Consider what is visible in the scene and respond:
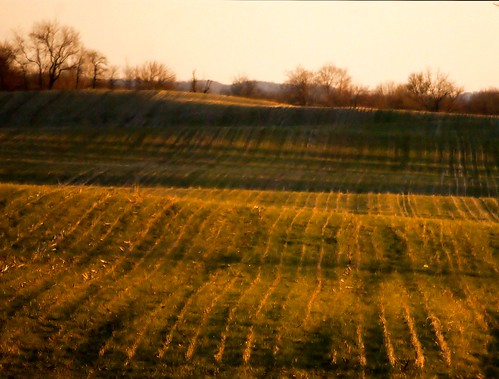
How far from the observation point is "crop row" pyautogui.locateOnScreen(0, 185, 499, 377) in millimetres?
11312

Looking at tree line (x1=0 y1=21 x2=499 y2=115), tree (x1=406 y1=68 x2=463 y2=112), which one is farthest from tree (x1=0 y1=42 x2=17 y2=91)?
tree (x1=406 y1=68 x2=463 y2=112)

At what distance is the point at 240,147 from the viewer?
172ft

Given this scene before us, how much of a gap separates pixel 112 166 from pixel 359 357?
35.7 meters


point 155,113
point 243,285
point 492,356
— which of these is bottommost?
point 492,356

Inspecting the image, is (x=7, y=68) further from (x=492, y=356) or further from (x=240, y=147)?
(x=492, y=356)

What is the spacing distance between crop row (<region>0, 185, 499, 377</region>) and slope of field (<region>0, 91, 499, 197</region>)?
61.9 ft

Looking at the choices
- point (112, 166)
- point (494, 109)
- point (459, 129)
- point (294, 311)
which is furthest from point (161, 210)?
point (494, 109)

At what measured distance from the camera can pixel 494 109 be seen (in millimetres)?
80125

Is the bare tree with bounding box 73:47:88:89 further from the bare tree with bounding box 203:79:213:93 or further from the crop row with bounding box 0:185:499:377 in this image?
the crop row with bounding box 0:185:499:377

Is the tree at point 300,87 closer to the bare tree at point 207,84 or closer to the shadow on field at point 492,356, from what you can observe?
the bare tree at point 207,84

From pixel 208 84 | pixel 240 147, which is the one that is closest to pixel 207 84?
pixel 208 84

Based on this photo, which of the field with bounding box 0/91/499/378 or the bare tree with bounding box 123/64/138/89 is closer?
the field with bounding box 0/91/499/378

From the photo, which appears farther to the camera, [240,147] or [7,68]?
[7,68]

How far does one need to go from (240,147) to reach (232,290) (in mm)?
38118
